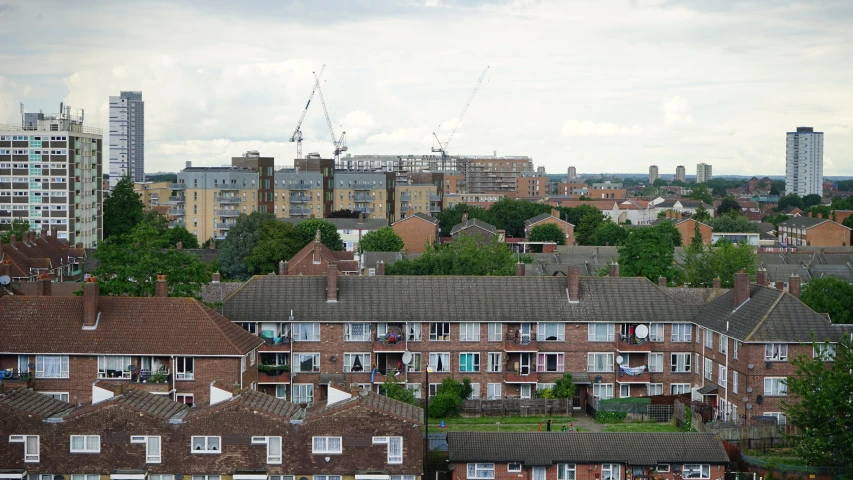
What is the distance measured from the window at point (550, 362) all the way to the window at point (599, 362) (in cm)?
161

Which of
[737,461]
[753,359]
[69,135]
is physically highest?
[69,135]

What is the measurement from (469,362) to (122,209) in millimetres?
107736

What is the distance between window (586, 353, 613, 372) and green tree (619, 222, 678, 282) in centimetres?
2686

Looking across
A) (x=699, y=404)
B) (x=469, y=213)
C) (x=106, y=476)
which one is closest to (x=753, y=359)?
(x=699, y=404)

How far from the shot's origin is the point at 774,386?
5800 centimetres

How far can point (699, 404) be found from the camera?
61188 mm

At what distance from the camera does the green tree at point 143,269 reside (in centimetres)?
6431

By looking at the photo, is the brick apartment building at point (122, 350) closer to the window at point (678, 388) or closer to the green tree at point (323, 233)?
the window at point (678, 388)

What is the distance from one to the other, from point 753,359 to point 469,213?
126 meters

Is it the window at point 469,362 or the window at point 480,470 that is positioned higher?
the window at point 469,362

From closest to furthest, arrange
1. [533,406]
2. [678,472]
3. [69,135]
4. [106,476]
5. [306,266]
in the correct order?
1. [106,476]
2. [678,472]
3. [533,406]
4. [306,266]
5. [69,135]

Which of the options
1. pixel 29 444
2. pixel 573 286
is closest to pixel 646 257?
pixel 573 286

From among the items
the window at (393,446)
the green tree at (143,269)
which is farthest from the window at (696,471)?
the green tree at (143,269)

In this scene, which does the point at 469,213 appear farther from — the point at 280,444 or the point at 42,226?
the point at 280,444
